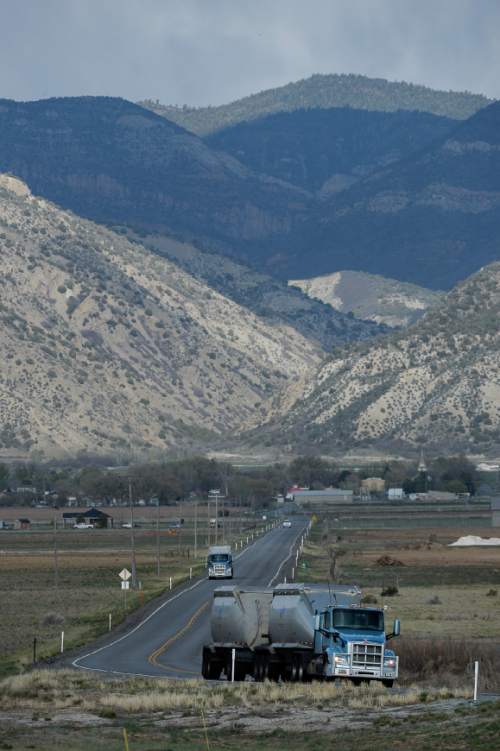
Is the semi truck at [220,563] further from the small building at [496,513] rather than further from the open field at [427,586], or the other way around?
the small building at [496,513]

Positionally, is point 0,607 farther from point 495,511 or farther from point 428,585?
point 495,511

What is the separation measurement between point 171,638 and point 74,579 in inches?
1695

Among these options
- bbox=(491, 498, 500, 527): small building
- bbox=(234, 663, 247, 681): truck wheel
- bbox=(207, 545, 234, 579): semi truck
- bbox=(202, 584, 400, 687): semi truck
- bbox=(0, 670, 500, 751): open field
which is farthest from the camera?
A: bbox=(491, 498, 500, 527): small building

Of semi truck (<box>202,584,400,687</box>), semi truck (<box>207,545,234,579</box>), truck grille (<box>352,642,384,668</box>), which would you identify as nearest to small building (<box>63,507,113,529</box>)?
semi truck (<box>207,545,234,579</box>)

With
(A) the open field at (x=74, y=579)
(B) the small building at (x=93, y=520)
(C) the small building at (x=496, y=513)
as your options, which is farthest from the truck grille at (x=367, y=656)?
(B) the small building at (x=93, y=520)

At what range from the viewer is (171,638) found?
62.0 meters

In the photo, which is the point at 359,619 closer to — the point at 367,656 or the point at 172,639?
the point at 367,656

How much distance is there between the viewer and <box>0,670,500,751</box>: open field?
35250 mm

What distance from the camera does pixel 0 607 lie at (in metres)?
83.0

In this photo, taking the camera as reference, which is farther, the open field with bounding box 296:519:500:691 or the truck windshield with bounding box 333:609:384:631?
the open field with bounding box 296:519:500:691

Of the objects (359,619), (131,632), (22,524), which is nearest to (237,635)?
(359,619)

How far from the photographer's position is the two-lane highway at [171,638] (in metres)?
52.2

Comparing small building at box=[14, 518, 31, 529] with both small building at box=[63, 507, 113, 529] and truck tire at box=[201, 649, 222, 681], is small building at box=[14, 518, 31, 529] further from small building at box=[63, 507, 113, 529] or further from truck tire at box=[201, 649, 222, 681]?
truck tire at box=[201, 649, 222, 681]

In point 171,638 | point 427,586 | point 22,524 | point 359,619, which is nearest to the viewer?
point 359,619
